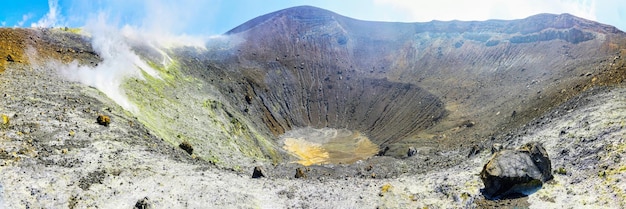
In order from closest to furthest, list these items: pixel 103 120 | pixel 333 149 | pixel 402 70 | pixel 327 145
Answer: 1. pixel 103 120
2. pixel 333 149
3. pixel 327 145
4. pixel 402 70

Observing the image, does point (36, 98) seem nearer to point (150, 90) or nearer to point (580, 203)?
point (150, 90)

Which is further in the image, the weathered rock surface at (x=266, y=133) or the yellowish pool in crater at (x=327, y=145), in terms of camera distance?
the yellowish pool in crater at (x=327, y=145)

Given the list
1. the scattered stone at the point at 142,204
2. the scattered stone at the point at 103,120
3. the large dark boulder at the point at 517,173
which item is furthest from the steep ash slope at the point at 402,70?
the scattered stone at the point at 142,204

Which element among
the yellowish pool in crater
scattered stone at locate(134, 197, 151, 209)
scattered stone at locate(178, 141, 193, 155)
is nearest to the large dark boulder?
scattered stone at locate(134, 197, 151, 209)

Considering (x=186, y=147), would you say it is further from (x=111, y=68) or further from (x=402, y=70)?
(x=402, y=70)

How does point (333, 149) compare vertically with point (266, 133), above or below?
below

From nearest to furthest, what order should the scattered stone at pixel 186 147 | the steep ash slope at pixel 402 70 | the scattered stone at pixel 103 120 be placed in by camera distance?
the scattered stone at pixel 103 120, the scattered stone at pixel 186 147, the steep ash slope at pixel 402 70

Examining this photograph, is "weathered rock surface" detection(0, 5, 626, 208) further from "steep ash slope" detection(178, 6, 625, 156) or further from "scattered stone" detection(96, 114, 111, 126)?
"steep ash slope" detection(178, 6, 625, 156)

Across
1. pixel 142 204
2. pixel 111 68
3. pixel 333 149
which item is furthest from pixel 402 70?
pixel 142 204

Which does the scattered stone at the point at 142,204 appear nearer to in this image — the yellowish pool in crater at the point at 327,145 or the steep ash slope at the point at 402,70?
the steep ash slope at the point at 402,70
